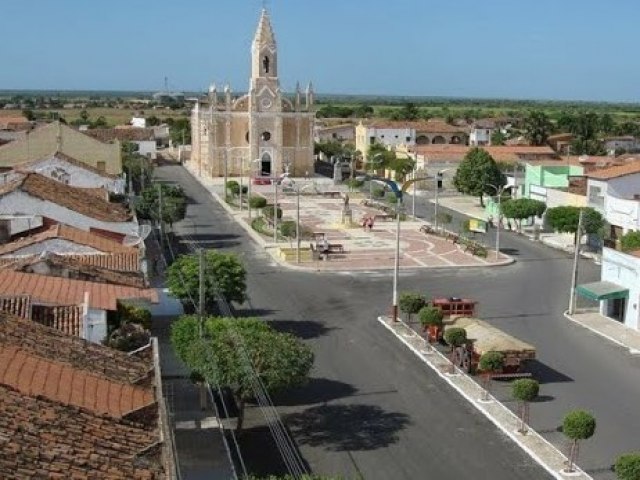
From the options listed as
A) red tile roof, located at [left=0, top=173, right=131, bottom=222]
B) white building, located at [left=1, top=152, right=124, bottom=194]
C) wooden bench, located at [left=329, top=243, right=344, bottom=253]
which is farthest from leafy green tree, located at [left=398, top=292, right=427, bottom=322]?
white building, located at [left=1, top=152, right=124, bottom=194]

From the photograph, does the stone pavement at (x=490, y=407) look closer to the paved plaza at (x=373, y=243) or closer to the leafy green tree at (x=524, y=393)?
the leafy green tree at (x=524, y=393)

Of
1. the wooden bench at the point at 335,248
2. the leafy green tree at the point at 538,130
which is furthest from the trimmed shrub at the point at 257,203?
the leafy green tree at the point at 538,130

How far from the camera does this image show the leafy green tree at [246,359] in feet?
68.2

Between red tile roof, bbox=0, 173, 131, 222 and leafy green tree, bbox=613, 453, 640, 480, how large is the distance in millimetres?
21408

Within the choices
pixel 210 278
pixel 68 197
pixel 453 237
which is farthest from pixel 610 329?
pixel 68 197

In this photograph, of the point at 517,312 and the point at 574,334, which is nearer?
the point at 574,334

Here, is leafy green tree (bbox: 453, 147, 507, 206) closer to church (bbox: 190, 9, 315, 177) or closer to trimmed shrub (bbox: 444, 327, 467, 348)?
church (bbox: 190, 9, 315, 177)

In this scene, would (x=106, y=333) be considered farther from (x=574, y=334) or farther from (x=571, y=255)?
(x=571, y=255)

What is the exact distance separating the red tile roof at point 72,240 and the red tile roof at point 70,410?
34.1ft

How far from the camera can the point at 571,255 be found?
48.2m

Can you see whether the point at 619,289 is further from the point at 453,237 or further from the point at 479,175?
the point at 479,175

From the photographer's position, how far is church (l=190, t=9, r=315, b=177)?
8781 centimetres

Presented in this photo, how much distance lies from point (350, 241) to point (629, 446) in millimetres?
32067

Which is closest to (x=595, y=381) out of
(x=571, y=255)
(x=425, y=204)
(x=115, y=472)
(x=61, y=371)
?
(x=61, y=371)
